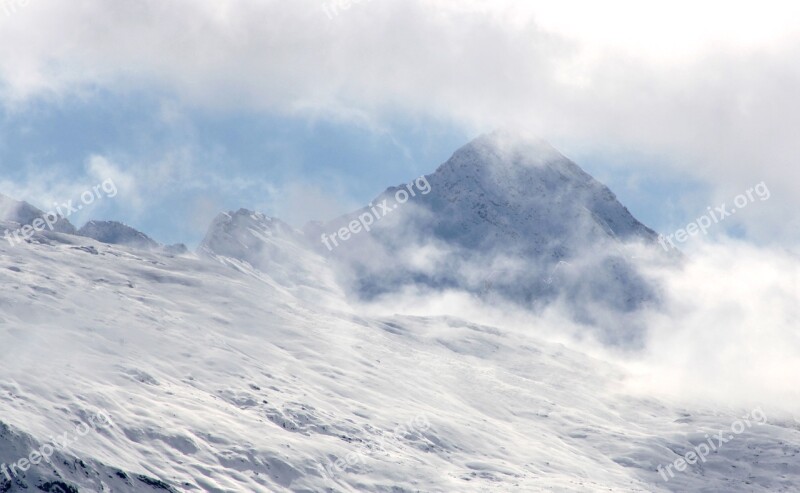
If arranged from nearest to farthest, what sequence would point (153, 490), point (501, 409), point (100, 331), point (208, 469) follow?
1. point (153, 490)
2. point (208, 469)
3. point (100, 331)
4. point (501, 409)

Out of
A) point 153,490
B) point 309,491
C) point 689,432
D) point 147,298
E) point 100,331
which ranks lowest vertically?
point 153,490

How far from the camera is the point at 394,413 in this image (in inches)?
6230

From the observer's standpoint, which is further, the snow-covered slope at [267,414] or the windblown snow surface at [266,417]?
the snow-covered slope at [267,414]

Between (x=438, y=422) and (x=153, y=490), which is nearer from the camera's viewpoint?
(x=153, y=490)

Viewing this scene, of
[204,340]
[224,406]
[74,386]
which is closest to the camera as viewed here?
[74,386]

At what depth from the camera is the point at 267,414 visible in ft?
470

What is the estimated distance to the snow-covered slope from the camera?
389ft

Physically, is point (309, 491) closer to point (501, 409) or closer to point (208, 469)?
point (208, 469)

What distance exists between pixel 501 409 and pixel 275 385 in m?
38.1

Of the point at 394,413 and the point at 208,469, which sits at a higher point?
the point at 394,413

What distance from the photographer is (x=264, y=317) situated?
192 meters

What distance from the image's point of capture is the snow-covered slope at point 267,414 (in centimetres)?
11856

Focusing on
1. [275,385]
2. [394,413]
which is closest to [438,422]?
[394,413]

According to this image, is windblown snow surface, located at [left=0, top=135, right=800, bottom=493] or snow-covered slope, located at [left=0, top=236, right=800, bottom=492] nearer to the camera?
windblown snow surface, located at [left=0, top=135, right=800, bottom=493]
